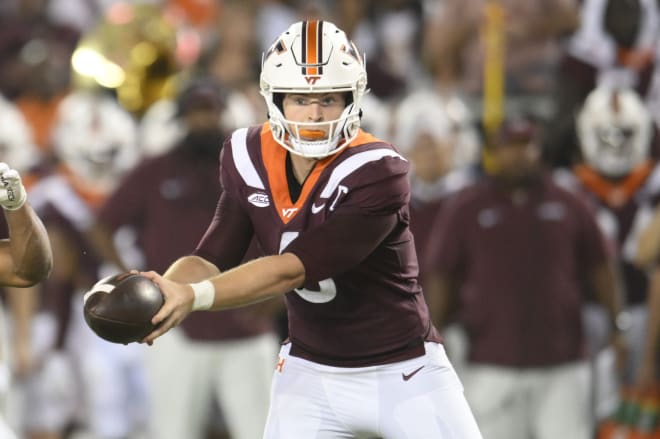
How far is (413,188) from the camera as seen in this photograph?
7.84 m

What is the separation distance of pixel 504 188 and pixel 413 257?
2.72 m

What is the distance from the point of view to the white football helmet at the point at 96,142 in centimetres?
811

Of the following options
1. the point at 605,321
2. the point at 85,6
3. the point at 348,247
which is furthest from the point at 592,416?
the point at 85,6

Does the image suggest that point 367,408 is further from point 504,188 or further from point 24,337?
point 24,337

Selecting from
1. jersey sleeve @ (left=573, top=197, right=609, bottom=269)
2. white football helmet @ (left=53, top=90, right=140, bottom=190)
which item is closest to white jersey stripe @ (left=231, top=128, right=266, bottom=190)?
jersey sleeve @ (left=573, top=197, right=609, bottom=269)

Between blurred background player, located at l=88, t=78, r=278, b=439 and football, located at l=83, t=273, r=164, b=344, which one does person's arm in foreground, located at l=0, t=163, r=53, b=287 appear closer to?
football, located at l=83, t=273, r=164, b=344

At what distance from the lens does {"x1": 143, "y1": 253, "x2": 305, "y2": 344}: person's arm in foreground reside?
377cm

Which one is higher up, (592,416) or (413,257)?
(413,257)

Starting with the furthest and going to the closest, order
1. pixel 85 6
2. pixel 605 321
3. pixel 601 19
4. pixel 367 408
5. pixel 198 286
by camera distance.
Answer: pixel 85 6 → pixel 601 19 → pixel 605 321 → pixel 367 408 → pixel 198 286

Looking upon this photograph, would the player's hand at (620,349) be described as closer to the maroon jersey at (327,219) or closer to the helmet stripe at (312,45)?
the maroon jersey at (327,219)

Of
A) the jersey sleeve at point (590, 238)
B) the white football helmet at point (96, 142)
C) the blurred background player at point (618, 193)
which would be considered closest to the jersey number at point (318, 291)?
the jersey sleeve at point (590, 238)

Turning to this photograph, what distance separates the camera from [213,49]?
8.81 m

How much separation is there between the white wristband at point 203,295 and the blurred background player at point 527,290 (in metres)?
3.38

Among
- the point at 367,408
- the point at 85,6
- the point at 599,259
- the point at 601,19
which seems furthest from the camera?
the point at 85,6
